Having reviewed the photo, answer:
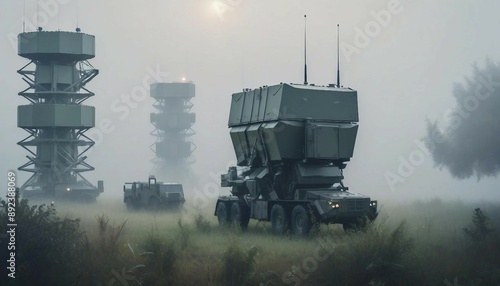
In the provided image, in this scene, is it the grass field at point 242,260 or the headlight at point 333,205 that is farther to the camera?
the headlight at point 333,205

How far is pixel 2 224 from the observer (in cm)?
1989

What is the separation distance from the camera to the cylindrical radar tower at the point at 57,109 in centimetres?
6319

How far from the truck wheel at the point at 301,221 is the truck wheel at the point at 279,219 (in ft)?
1.67

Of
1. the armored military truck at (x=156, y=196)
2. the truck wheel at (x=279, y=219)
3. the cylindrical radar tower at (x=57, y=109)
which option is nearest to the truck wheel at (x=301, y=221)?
the truck wheel at (x=279, y=219)

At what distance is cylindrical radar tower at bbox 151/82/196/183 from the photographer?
116938mm

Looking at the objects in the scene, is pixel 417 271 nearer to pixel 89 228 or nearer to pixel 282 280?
pixel 282 280

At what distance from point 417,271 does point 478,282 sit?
5.13 feet

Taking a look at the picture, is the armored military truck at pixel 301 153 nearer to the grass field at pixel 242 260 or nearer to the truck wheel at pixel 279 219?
the truck wheel at pixel 279 219

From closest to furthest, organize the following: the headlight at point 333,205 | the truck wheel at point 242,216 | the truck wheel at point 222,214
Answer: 1. the headlight at point 333,205
2. the truck wheel at point 242,216
3. the truck wheel at point 222,214

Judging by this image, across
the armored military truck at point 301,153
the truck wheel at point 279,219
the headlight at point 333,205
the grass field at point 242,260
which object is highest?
the armored military truck at point 301,153

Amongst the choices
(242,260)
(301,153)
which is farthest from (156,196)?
(242,260)

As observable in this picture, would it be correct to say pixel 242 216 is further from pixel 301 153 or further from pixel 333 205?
pixel 333 205

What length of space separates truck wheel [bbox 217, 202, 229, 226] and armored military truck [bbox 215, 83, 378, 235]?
6.88 feet

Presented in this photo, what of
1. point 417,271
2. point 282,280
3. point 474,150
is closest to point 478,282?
point 417,271
